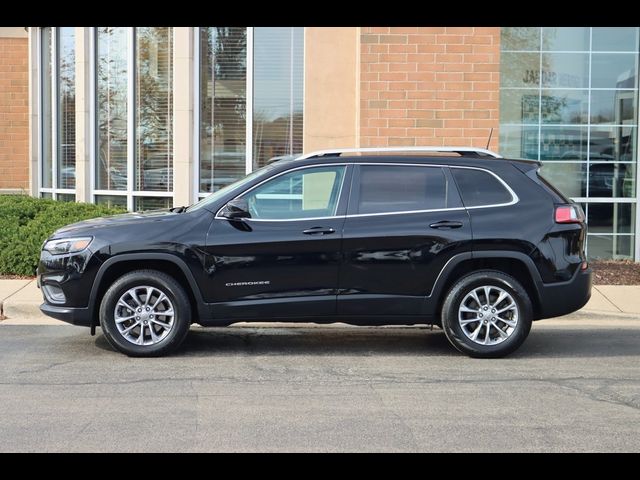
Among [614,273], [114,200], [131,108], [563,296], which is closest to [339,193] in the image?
[563,296]

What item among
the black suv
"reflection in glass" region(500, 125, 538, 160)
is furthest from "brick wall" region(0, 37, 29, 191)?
the black suv

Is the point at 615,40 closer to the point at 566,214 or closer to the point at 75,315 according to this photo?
the point at 566,214

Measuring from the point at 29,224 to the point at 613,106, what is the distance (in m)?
8.85

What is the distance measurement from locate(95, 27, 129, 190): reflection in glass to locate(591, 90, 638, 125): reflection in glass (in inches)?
297

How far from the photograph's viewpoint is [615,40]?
1402 centimetres

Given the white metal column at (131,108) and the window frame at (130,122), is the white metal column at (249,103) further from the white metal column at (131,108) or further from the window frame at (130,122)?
the white metal column at (131,108)

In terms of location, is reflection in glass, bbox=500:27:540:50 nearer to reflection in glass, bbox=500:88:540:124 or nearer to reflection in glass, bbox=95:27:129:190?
reflection in glass, bbox=500:88:540:124

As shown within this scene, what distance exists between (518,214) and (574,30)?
23.1 feet

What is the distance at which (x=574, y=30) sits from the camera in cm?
1401

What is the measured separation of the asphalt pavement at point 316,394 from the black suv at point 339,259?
400 millimetres

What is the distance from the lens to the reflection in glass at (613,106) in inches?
551

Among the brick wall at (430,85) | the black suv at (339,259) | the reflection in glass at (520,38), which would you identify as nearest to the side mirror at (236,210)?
the black suv at (339,259)

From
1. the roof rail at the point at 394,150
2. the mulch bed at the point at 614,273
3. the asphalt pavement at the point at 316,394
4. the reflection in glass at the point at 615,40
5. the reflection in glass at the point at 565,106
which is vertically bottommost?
the asphalt pavement at the point at 316,394

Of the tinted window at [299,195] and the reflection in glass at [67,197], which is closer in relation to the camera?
the tinted window at [299,195]
